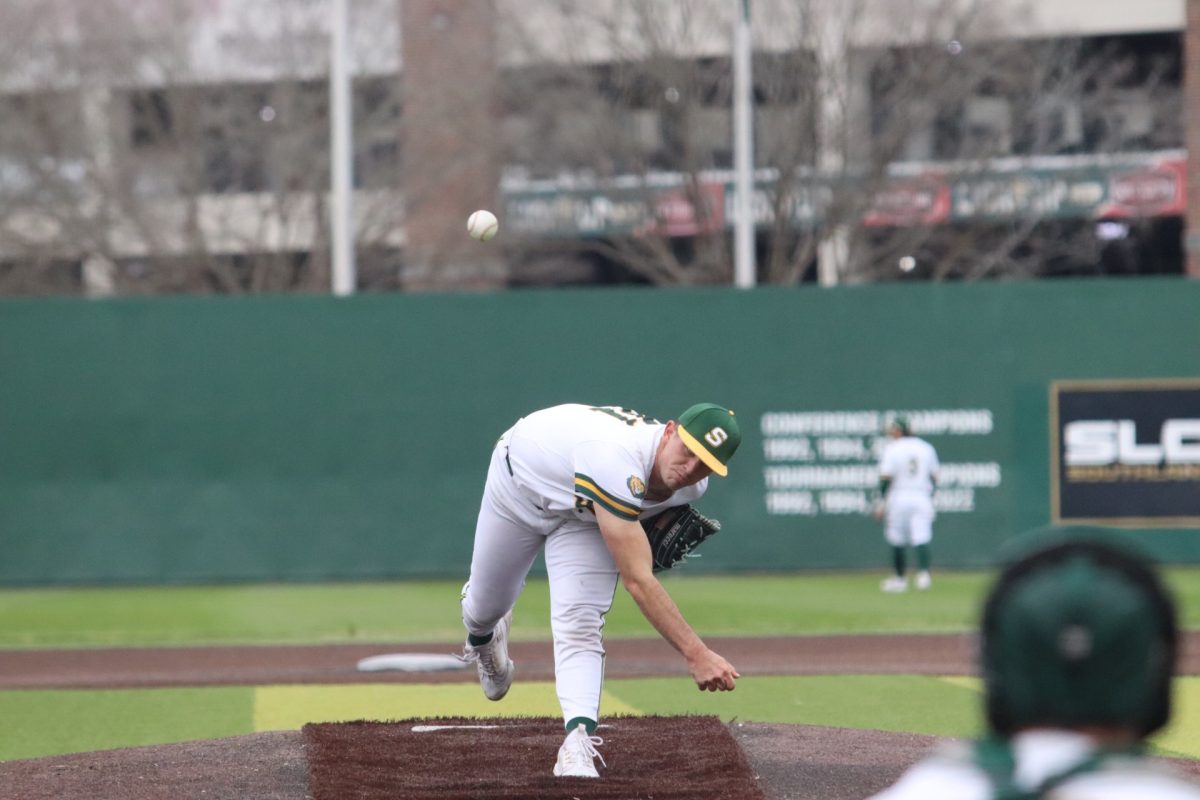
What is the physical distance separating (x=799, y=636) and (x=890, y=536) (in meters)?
3.22

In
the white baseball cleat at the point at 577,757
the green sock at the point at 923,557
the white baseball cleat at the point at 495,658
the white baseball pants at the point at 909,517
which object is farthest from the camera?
the green sock at the point at 923,557

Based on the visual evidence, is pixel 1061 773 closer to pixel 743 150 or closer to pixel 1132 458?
pixel 1132 458

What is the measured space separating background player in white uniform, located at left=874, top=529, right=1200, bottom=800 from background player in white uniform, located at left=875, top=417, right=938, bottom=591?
1463 cm

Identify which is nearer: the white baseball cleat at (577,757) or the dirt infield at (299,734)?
the white baseball cleat at (577,757)

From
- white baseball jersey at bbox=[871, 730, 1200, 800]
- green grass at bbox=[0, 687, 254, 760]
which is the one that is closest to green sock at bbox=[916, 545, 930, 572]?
green grass at bbox=[0, 687, 254, 760]

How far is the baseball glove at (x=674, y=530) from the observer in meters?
6.71

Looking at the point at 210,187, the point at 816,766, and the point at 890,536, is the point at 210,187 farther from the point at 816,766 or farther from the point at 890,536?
the point at 816,766

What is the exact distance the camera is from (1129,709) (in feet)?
7.04

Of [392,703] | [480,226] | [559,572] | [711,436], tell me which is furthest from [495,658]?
[480,226]

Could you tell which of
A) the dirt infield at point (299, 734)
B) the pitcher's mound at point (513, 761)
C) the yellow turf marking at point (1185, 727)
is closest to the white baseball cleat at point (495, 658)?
the pitcher's mound at point (513, 761)

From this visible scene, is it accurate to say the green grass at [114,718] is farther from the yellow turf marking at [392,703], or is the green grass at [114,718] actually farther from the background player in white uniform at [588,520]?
the background player in white uniform at [588,520]

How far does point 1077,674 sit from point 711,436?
3994 mm

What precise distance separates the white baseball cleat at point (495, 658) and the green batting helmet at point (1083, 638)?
523 centimetres

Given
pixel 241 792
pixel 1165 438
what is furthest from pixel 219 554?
pixel 241 792
